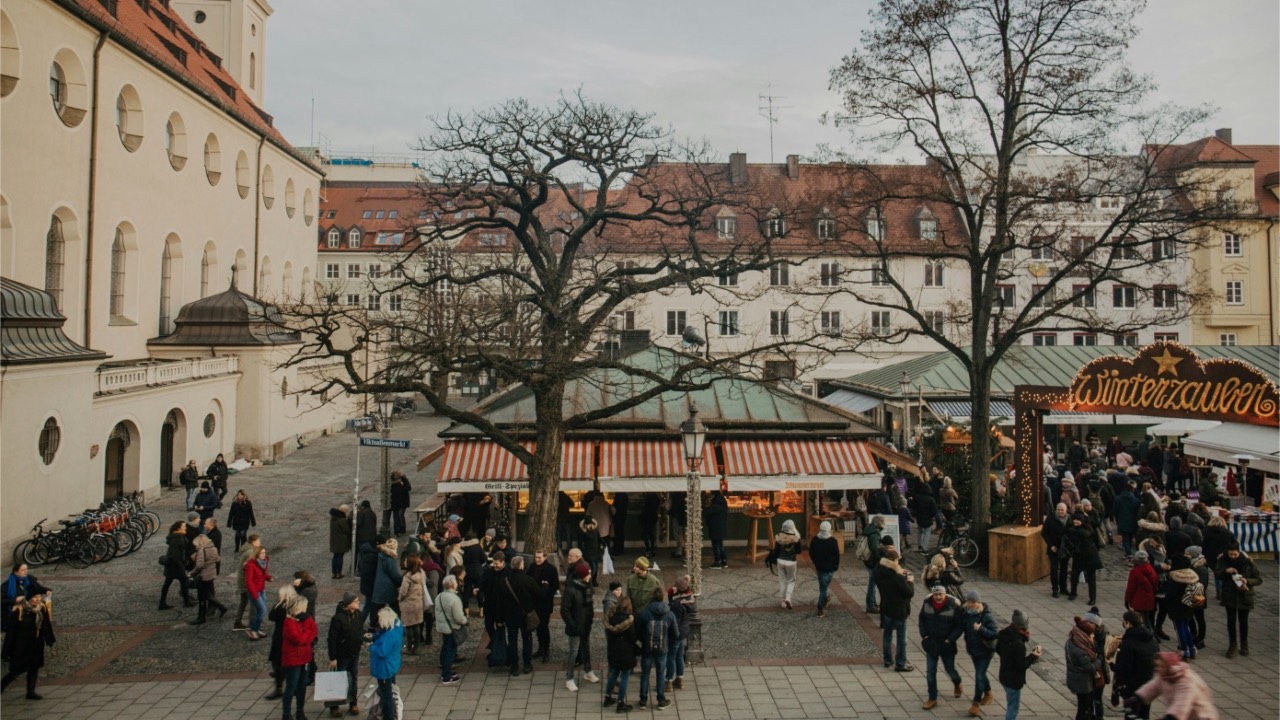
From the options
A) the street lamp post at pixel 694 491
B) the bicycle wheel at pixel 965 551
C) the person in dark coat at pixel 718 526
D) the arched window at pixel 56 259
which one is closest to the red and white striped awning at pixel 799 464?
the person in dark coat at pixel 718 526

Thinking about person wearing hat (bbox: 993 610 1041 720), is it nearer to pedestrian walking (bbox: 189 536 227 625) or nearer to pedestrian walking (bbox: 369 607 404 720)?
pedestrian walking (bbox: 369 607 404 720)

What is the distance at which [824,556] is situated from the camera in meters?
14.0

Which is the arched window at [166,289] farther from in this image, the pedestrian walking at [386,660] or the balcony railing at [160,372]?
the pedestrian walking at [386,660]

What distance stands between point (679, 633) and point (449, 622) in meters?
2.90

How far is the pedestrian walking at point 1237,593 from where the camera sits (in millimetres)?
12141

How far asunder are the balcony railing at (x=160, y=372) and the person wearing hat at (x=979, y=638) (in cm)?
2288

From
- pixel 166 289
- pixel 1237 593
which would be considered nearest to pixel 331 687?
pixel 1237 593

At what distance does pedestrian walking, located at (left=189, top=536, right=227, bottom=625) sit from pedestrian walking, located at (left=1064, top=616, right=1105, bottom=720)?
11855 mm

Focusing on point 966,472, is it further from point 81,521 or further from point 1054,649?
point 81,521

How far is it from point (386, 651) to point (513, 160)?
390 inches

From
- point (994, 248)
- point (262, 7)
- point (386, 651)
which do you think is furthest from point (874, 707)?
point (262, 7)

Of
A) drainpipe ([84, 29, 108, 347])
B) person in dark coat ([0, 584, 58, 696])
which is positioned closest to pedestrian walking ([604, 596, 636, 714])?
person in dark coat ([0, 584, 58, 696])

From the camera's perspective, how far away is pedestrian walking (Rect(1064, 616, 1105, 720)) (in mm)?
9312

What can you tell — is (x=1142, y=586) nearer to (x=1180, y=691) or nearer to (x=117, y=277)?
(x=1180, y=691)
